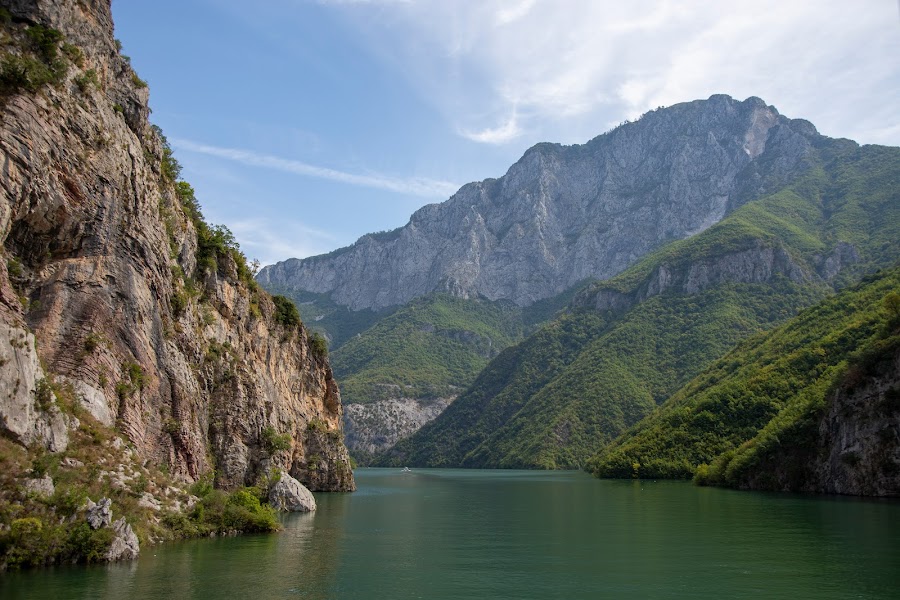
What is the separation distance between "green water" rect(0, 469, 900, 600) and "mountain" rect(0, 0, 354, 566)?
2.44 meters

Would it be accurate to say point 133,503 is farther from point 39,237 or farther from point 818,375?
point 818,375

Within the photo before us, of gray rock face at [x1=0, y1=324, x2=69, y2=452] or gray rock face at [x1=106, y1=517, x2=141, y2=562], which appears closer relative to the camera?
gray rock face at [x1=0, y1=324, x2=69, y2=452]

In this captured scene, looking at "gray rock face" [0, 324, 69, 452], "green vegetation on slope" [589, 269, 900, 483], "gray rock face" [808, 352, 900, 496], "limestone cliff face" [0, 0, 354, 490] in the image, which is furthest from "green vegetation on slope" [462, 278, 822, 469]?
"gray rock face" [0, 324, 69, 452]

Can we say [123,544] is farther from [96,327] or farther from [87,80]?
[87,80]

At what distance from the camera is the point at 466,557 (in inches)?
1437

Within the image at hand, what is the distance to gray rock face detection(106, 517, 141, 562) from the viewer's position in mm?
29875

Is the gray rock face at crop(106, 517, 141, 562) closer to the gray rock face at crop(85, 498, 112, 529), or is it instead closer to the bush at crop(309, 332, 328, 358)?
the gray rock face at crop(85, 498, 112, 529)

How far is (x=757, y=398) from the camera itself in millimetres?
100500

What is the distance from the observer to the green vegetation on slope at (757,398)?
86438 millimetres

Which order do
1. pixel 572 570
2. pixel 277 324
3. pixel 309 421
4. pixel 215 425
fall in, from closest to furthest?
pixel 572 570
pixel 215 425
pixel 277 324
pixel 309 421

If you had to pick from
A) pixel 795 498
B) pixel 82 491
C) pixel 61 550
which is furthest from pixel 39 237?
pixel 795 498

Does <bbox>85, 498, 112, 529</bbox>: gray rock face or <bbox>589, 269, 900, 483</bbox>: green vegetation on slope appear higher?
<bbox>589, 269, 900, 483</bbox>: green vegetation on slope

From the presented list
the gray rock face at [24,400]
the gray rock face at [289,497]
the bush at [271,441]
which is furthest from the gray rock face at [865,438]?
the gray rock face at [24,400]

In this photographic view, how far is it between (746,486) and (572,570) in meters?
62.9
